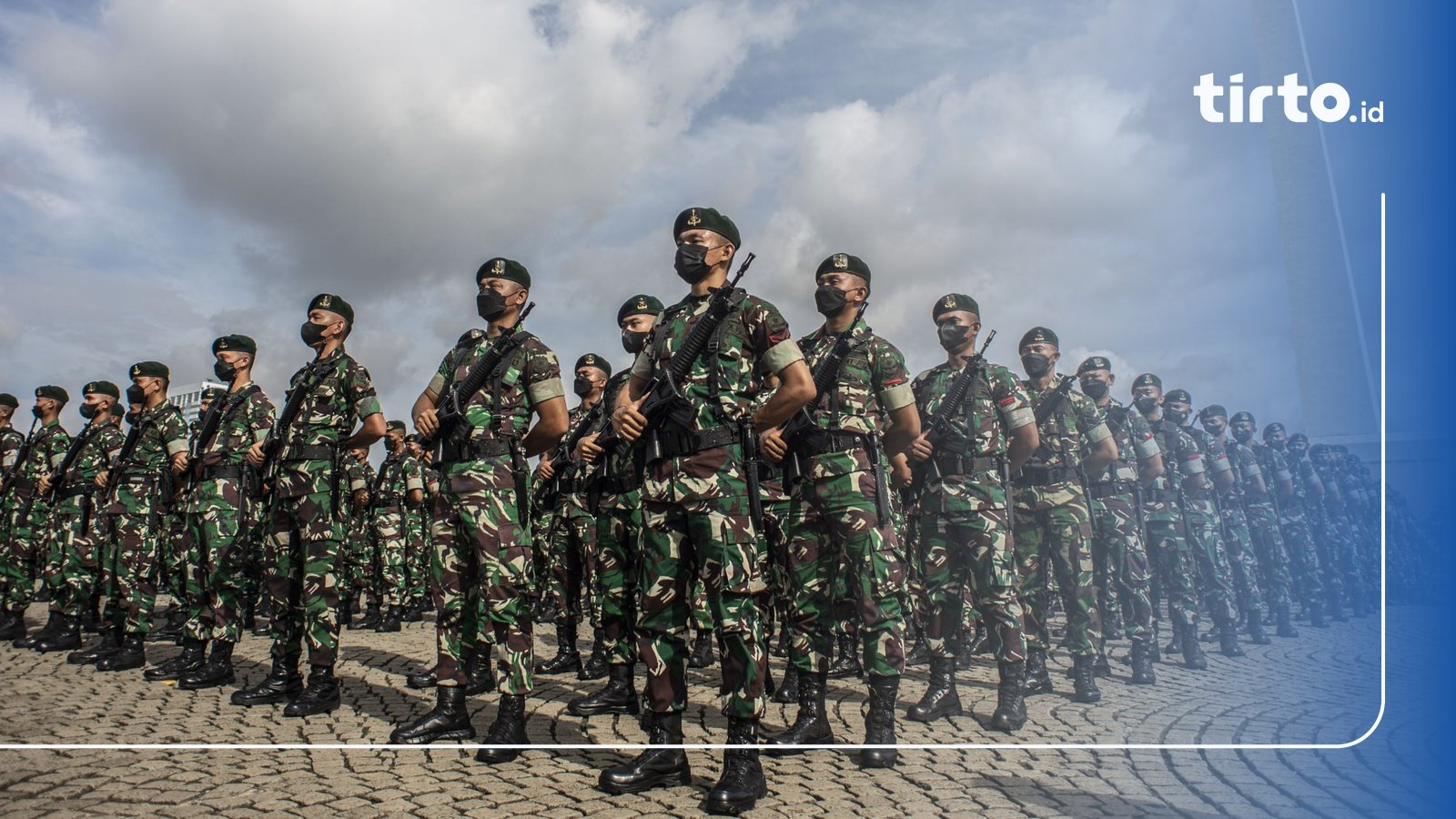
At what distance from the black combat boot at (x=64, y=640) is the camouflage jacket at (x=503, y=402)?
23.3ft

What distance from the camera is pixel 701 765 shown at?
15.3ft

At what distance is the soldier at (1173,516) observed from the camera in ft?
28.6

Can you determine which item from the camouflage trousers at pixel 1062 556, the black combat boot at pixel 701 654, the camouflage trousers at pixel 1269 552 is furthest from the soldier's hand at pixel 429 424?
the camouflage trousers at pixel 1269 552

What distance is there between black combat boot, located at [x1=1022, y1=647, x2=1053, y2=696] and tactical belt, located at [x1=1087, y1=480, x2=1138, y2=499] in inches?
74.2

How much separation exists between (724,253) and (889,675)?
259cm

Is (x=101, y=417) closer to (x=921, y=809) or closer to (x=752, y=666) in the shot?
(x=752, y=666)

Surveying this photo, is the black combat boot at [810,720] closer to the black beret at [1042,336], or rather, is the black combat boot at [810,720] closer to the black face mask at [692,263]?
the black face mask at [692,263]

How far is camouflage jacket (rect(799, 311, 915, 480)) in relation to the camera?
5156 mm

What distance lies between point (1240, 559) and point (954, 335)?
652 centimetres

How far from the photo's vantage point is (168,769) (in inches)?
179

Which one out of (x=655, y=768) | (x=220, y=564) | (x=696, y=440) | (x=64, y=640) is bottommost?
(x=64, y=640)

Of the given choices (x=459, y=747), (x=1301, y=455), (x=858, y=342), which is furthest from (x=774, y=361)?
(x=1301, y=455)

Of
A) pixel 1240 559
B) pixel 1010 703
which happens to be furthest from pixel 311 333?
pixel 1240 559

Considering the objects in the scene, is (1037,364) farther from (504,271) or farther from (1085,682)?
(504,271)
